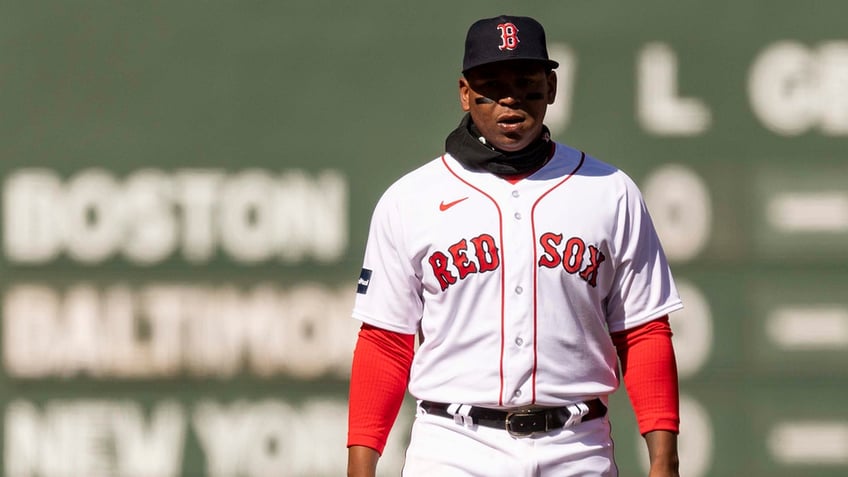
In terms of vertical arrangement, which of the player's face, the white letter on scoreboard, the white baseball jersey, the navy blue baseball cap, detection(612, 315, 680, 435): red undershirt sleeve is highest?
the white letter on scoreboard

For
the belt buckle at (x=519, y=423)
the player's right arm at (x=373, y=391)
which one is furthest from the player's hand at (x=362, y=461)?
the belt buckle at (x=519, y=423)

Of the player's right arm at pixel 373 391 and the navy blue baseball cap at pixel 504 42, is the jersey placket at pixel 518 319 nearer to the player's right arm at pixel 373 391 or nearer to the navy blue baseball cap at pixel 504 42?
the player's right arm at pixel 373 391

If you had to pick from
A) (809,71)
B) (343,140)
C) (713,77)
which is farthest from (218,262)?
→ (809,71)

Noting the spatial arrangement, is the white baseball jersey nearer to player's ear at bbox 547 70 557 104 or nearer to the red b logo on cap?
player's ear at bbox 547 70 557 104

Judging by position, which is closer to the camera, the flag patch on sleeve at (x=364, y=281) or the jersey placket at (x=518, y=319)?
the jersey placket at (x=518, y=319)

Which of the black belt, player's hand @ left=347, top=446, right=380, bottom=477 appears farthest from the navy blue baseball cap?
player's hand @ left=347, top=446, right=380, bottom=477

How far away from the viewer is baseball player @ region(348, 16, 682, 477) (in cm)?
331

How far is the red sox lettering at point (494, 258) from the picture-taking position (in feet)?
10.9

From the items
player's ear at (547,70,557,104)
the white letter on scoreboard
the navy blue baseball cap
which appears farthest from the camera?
the white letter on scoreboard

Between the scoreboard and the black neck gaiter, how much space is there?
2264 millimetres

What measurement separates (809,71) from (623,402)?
1.48 meters

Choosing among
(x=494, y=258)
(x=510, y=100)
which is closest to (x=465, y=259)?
(x=494, y=258)

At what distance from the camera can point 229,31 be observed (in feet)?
19.1

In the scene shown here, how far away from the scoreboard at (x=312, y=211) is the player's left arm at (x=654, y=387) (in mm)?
2374
